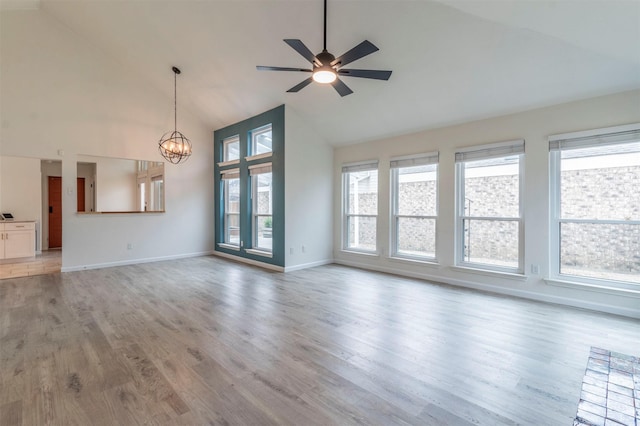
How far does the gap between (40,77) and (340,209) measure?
235 inches

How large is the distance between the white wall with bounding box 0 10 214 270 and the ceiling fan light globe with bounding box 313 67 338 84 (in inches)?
157

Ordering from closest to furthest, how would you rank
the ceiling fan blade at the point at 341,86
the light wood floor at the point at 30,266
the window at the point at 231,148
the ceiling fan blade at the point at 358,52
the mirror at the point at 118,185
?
the ceiling fan blade at the point at 358,52 → the ceiling fan blade at the point at 341,86 → the light wood floor at the point at 30,266 → the mirror at the point at 118,185 → the window at the point at 231,148

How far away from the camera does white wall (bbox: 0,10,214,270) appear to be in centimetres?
519

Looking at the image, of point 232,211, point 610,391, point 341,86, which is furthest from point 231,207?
point 610,391

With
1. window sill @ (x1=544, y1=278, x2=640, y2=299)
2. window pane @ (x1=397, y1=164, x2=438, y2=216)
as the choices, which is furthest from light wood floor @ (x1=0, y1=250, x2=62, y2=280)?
window sill @ (x1=544, y1=278, x2=640, y2=299)

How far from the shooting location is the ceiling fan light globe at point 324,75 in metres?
2.84

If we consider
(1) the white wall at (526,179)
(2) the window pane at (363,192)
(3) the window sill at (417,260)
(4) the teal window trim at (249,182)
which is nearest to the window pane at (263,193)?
(4) the teal window trim at (249,182)

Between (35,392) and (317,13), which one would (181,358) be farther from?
(317,13)

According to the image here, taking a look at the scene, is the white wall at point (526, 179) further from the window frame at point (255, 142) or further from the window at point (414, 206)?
the window frame at point (255, 142)

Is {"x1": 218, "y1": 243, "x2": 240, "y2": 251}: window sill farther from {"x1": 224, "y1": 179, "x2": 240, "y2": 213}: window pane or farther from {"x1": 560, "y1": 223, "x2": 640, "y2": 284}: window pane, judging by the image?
{"x1": 560, "y1": 223, "x2": 640, "y2": 284}: window pane

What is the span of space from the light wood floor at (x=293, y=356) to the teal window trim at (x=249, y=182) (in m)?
1.57

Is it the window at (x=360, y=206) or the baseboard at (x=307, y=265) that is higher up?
the window at (x=360, y=206)

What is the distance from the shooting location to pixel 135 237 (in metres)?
6.44

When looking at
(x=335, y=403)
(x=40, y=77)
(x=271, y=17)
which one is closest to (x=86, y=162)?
(x=40, y=77)
